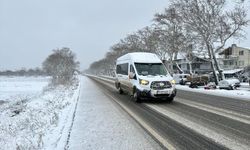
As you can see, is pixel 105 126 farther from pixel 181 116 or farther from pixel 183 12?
pixel 183 12

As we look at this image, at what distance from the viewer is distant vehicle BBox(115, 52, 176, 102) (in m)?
15.2

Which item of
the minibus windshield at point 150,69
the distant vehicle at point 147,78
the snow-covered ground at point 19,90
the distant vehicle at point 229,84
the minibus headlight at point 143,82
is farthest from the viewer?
the snow-covered ground at point 19,90

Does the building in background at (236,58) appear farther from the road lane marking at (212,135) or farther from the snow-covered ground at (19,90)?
the road lane marking at (212,135)

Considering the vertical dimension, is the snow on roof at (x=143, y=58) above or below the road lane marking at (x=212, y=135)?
above

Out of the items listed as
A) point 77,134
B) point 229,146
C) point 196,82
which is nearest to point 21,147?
point 77,134

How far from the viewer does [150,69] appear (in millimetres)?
16797

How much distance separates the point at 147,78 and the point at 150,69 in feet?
4.30

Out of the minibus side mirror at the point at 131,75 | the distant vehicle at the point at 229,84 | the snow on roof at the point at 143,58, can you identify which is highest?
the snow on roof at the point at 143,58

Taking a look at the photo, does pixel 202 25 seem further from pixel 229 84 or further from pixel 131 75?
pixel 131 75

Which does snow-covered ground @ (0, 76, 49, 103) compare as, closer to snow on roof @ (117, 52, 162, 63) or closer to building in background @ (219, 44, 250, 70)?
snow on roof @ (117, 52, 162, 63)

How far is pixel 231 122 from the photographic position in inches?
381

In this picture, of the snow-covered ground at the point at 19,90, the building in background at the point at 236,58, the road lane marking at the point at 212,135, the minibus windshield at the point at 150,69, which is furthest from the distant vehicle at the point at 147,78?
the building in background at the point at 236,58

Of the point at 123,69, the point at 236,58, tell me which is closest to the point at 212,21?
the point at 123,69

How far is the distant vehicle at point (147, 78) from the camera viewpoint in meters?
15.2
